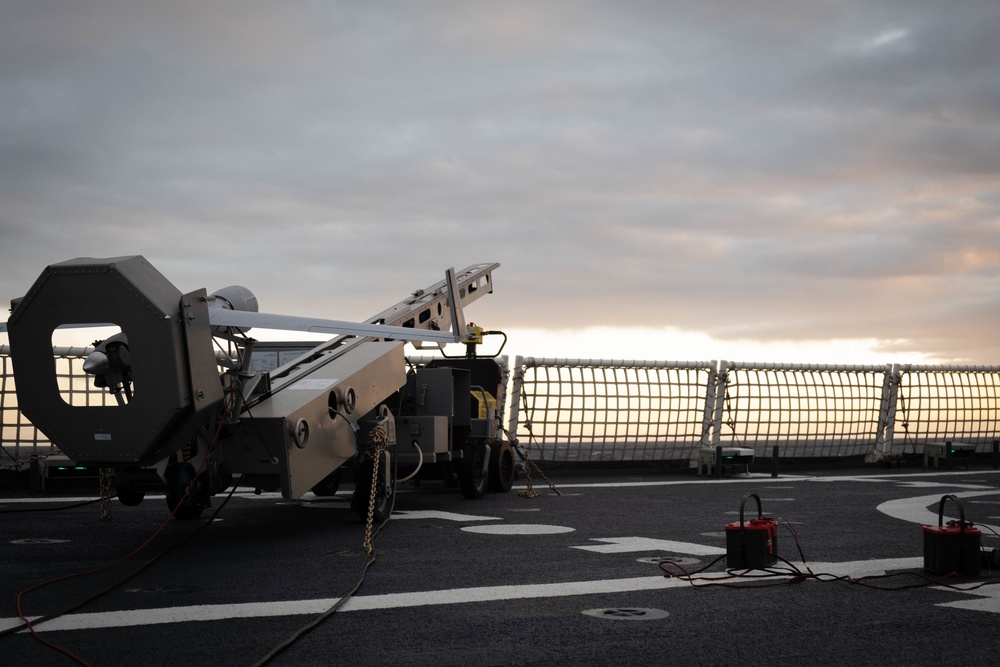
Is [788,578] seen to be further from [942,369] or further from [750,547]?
[942,369]

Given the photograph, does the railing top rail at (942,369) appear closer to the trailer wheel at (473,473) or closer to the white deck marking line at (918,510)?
the white deck marking line at (918,510)

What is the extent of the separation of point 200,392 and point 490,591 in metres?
3.02

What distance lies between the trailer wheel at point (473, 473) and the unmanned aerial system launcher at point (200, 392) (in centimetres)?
139

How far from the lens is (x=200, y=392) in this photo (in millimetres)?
8125

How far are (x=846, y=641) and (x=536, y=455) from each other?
14.2m

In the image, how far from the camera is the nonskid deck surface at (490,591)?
5.01m

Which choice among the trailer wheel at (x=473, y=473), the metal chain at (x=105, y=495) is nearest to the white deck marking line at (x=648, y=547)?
the trailer wheel at (x=473, y=473)

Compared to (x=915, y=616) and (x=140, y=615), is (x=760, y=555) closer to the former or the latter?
(x=915, y=616)

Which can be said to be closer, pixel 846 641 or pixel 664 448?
pixel 846 641

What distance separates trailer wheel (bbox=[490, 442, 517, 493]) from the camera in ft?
47.4

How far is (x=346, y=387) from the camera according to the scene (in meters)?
10.2

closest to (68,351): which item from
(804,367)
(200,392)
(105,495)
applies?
(105,495)

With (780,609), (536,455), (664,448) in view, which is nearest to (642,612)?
(780,609)

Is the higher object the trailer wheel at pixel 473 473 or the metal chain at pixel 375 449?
the metal chain at pixel 375 449
